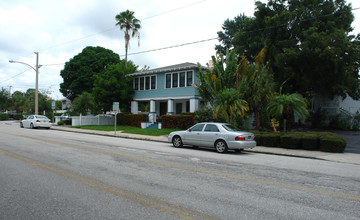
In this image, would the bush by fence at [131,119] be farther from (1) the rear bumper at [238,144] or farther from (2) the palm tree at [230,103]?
(1) the rear bumper at [238,144]

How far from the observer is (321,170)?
28.7 ft

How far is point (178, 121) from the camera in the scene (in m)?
24.6

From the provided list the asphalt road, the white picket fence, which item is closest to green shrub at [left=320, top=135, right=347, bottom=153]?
the asphalt road

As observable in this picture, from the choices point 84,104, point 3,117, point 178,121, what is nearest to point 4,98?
point 3,117

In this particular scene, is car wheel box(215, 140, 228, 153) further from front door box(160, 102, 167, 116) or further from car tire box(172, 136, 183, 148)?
front door box(160, 102, 167, 116)

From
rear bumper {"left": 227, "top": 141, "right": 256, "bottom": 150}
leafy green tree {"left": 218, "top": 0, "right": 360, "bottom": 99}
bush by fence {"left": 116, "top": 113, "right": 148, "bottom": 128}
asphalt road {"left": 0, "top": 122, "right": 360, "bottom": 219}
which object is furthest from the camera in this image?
bush by fence {"left": 116, "top": 113, "right": 148, "bottom": 128}

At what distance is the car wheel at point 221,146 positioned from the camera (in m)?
12.5

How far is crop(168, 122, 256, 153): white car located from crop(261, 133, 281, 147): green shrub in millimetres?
2798

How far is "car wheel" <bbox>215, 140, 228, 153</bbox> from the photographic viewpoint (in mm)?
12484

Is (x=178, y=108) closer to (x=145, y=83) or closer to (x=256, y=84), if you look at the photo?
(x=145, y=83)

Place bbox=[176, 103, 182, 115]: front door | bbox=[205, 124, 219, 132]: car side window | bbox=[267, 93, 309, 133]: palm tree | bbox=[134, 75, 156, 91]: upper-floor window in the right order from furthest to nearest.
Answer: bbox=[176, 103, 182, 115]: front door < bbox=[134, 75, 156, 91]: upper-floor window < bbox=[267, 93, 309, 133]: palm tree < bbox=[205, 124, 219, 132]: car side window

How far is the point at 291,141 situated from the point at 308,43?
1228 centimetres

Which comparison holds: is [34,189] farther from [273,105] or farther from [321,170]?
[273,105]

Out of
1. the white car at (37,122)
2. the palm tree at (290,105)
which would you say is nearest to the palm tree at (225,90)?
the palm tree at (290,105)
